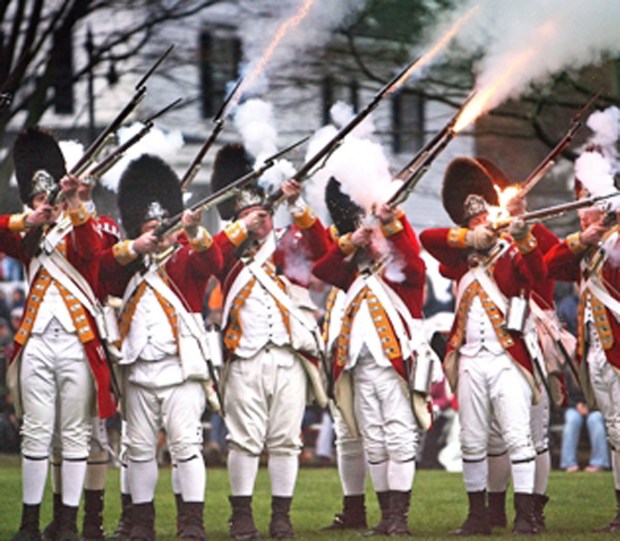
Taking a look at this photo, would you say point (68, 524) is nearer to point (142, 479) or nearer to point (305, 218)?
point (142, 479)

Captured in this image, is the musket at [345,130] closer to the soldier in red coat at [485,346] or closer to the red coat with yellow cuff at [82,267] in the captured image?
the soldier in red coat at [485,346]

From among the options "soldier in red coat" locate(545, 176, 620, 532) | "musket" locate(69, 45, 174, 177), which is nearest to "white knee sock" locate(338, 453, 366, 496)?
"soldier in red coat" locate(545, 176, 620, 532)

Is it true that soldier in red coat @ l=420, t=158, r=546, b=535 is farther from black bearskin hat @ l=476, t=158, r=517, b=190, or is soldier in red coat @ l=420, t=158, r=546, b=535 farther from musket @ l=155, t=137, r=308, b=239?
musket @ l=155, t=137, r=308, b=239

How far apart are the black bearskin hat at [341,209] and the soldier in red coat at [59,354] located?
68.7 inches

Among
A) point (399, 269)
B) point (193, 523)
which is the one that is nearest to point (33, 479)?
point (193, 523)

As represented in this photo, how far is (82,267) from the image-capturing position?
9875mm

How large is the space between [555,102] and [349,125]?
21.5 ft

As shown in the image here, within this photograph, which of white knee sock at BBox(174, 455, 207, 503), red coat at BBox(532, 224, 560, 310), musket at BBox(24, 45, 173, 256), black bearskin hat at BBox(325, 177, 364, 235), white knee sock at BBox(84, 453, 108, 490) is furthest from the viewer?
red coat at BBox(532, 224, 560, 310)

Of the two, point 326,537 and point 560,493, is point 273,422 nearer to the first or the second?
point 326,537

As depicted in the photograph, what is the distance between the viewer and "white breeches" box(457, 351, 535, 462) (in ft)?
33.8

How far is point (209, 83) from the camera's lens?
66.4ft

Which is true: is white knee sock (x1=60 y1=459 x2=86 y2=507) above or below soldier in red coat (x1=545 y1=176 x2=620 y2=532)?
below

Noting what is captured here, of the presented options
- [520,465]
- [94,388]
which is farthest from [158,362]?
[520,465]

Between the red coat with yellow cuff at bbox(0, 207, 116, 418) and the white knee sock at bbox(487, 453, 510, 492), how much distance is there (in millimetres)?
2608
